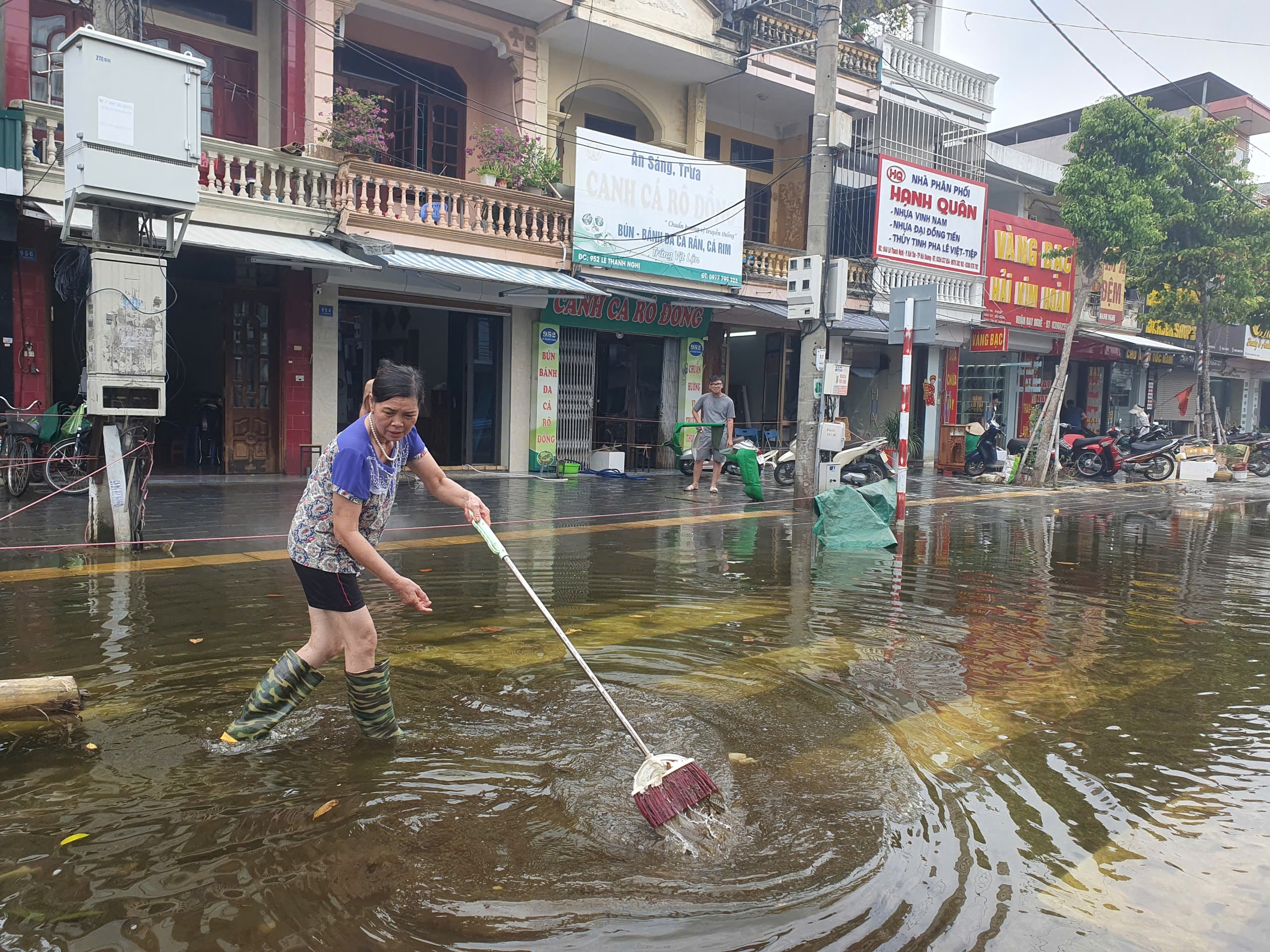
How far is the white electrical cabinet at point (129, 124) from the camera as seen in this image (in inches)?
275

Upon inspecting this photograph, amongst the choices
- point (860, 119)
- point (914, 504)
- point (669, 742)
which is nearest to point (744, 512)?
point (914, 504)

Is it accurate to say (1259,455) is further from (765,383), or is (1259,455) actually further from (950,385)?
(765,383)

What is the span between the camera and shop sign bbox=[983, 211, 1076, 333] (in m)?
22.8

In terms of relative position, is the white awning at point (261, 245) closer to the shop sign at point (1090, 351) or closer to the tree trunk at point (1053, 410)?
the tree trunk at point (1053, 410)

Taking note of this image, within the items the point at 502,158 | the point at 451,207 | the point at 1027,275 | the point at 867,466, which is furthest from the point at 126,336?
the point at 1027,275

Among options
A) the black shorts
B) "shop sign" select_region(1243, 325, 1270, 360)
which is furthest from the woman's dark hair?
"shop sign" select_region(1243, 325, 1270, 360)

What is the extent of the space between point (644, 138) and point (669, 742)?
672 inches

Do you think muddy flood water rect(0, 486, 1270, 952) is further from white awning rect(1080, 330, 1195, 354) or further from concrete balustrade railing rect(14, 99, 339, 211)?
white awning rect(1080, 330, 1195, 354)

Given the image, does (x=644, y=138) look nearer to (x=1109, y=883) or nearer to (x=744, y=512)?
(x=744, y=512)

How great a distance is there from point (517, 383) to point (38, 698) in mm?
12906

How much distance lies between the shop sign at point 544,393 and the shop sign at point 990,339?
A: 38.9ft

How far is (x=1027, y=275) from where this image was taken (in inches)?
933

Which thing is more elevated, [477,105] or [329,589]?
[477,105]

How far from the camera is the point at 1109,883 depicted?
277cm
